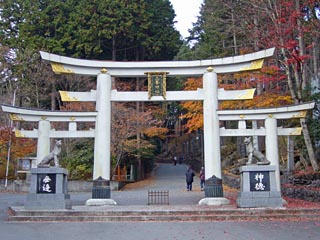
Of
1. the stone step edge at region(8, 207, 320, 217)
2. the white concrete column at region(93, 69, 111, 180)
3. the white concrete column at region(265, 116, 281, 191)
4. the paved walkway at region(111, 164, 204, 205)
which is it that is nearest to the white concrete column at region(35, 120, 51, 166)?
the white concrete column at region(93, 69, 111, 180)

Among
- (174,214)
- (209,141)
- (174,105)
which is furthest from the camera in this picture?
(174,105)

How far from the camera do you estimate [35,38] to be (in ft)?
96.8

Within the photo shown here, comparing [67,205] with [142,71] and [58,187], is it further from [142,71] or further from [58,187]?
[142,71]

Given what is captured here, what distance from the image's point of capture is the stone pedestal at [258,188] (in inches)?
540

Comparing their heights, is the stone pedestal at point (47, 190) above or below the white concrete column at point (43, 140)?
below

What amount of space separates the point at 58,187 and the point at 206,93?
273 inches

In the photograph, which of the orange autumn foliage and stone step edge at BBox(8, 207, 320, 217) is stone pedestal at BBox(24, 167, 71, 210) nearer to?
stone step edge at BBox(8, 207, 320, 217)

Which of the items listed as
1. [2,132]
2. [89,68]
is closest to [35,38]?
[2,132]

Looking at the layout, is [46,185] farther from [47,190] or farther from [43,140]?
[43,140]

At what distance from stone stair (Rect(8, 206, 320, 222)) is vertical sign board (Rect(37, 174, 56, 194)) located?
3.02ft

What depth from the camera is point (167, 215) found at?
Result: 1291 cm

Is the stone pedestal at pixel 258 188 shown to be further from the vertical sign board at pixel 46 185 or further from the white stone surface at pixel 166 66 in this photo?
the vertical sign board at pixel 46 185

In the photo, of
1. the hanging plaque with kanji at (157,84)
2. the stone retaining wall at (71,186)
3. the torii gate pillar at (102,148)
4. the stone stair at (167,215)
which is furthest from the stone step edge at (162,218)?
the stone retaining wall at (71,186)

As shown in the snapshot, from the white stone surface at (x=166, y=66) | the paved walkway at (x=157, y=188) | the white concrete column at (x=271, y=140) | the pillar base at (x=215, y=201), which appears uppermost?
the white stone surface at (x=166, y=66)
